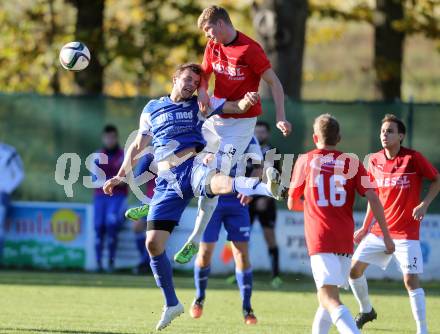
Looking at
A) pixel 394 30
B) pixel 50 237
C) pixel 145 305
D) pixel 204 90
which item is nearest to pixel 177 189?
pixel 204 90

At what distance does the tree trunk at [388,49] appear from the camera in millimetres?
22094

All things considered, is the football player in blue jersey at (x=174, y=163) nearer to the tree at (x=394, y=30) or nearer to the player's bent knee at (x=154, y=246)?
the player's bent knee at (x=154, y=246)

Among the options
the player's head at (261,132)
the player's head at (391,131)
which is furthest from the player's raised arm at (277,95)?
the player's head at (261,132)

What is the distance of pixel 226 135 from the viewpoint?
380 inches

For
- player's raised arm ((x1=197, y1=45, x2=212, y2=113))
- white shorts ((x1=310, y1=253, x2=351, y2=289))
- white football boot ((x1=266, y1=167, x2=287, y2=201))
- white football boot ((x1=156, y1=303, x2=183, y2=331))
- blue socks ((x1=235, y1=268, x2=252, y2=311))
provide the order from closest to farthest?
white shorts ((x1=310, y1=253, x2=351, y2=289)) → white football boot ((x1=266, y1=167, x2=287, y2=201)) → white football boot ((x1=156, y1=303, x2=183, y2=331)) → player's raised arm ((x1=197, y1=45, x2=212, y2=113)) → blue socks ((x1=235, y1=268, x2=252, y2=311))

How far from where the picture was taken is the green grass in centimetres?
973

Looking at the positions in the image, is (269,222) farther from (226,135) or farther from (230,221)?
(226,135)

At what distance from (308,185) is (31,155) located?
9.72 meters

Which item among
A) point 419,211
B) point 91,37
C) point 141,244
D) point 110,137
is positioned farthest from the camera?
point 91,37

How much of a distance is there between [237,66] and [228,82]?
19 cm

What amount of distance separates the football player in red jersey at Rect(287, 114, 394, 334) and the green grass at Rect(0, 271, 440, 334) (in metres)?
1.90

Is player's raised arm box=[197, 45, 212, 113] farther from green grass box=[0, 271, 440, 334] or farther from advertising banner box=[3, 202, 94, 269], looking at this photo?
advertising banner box=[3, 202, 94, 269]

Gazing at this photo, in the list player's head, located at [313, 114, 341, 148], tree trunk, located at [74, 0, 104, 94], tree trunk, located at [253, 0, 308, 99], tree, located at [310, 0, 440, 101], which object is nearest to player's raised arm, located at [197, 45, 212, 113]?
player's head, located at [313, 114, 341, 148]

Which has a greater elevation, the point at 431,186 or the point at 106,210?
the point at 431,186
